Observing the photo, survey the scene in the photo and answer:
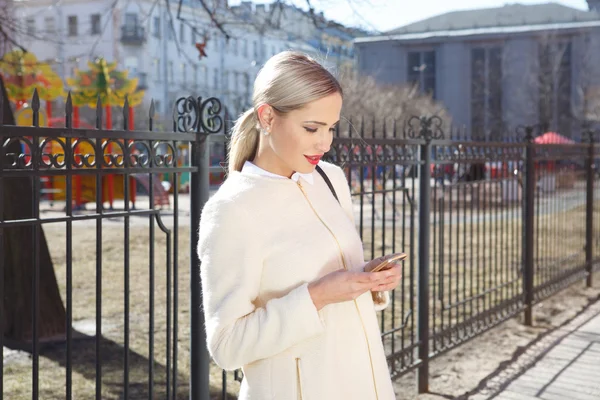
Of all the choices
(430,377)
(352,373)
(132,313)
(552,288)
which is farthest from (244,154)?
(552,288)

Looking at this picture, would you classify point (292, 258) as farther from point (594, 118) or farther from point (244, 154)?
point (594, 118)

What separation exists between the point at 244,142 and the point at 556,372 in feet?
14.5

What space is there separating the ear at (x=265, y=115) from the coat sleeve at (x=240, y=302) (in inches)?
10.2

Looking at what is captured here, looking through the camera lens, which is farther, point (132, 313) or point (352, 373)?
point (132, 313)

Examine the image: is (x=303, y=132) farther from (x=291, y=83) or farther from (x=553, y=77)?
(x=553, y=77)

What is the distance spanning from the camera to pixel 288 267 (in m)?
2.25

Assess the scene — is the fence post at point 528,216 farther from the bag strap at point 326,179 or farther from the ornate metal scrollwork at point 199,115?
the bag strap at point 326,179

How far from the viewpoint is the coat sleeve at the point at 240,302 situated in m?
2.14

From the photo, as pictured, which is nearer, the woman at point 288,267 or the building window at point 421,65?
the woman at point 288,267

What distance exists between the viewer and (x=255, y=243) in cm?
218

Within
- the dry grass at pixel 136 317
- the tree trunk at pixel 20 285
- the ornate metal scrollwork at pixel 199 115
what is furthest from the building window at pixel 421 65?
the ornate metal scrollwork at pixel 199 115

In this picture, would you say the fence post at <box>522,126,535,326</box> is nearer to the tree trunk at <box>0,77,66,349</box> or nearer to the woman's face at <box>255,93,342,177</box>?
the tree trunk at <box>0,77,66,349</box>

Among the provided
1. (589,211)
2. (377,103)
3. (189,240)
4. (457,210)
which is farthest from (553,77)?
(457,210)

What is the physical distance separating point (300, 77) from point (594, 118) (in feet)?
145
